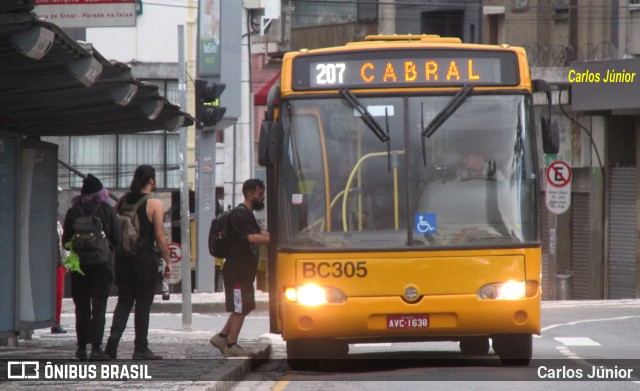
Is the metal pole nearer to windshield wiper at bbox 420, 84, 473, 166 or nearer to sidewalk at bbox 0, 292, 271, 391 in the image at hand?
sidewalk at bbox 0, 292, 271, 391

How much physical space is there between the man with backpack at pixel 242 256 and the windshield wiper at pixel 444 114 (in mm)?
1966

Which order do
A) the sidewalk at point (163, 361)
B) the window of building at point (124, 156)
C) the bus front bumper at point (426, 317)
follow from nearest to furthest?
the sidewalk at point (163, 361)
the bus front bumper at point (426, 317)
the window of building at point (124, 156)

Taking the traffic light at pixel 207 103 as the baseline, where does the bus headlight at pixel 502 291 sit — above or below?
below

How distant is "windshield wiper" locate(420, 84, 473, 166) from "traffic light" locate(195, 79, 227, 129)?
21.9ft

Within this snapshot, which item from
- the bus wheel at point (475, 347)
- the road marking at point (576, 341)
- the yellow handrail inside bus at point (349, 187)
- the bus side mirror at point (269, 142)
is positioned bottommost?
the road marking at point (576, 341)

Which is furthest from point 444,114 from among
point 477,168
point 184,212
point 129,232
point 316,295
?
point 184,212

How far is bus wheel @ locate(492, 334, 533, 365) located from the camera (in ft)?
51.5

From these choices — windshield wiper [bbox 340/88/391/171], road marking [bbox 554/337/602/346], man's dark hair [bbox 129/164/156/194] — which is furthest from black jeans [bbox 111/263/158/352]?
road marking [bbox 554/337/602/346]

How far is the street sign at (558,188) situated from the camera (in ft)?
114

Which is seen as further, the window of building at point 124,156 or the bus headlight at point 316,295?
the window of building at point 124,156

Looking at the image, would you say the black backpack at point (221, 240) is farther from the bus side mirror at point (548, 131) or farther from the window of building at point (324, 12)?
the window of building at point (324, 12)

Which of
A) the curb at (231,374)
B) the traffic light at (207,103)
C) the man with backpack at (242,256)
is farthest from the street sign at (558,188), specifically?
the man with backpack at (242,256)

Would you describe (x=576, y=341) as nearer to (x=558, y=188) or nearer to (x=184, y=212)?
(x=184, y=212)

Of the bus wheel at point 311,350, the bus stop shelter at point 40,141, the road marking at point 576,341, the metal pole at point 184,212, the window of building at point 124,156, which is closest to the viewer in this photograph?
the bus stop shelter at point 40,141
